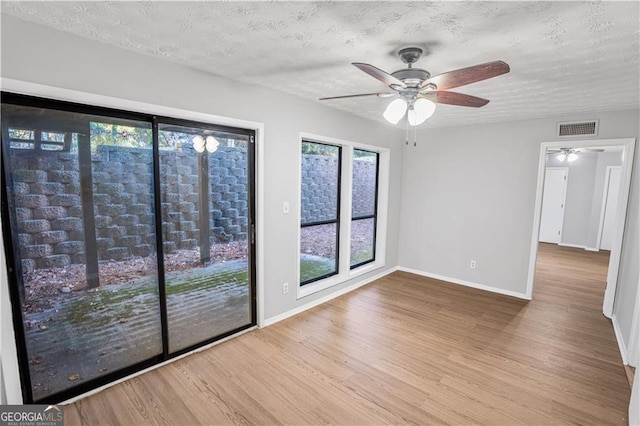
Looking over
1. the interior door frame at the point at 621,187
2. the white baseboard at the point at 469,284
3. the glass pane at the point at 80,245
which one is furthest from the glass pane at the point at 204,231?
the interior door frame at the point at 621,187

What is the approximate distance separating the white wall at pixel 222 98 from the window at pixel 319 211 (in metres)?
0.30

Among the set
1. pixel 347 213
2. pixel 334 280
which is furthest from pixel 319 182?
Answer: pixel 334 280

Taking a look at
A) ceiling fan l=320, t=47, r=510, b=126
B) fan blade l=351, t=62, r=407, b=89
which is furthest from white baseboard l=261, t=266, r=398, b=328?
fan blade l=351, t=62, r=407, b=89

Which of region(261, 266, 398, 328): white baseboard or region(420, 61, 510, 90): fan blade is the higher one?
region(420, 61, 510, 90): fan blade

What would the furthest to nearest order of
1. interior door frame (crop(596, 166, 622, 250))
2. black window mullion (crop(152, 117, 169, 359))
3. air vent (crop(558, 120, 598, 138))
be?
interior door frame (crop(596, 166, 622, 250)), air vent (crop(558, 120, 598, 138)), black window mullion (crop(152, 117, 169, 359))

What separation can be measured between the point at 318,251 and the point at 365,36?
2.85m

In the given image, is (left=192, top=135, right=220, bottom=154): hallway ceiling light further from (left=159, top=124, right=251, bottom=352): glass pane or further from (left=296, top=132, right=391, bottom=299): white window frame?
(left=296, top=132, right=391, bottom=299): white window frame

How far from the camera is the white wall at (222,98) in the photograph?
1.74 m

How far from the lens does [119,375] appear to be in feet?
7.47

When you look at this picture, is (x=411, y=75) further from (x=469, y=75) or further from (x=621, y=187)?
(x=621, y=187)

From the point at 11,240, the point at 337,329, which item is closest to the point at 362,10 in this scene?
the point at 11,240

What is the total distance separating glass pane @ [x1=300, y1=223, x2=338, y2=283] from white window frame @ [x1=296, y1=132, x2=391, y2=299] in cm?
9

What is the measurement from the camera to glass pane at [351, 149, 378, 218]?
4.45 meters

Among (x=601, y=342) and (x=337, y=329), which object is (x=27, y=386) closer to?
(x=337, y=329)
